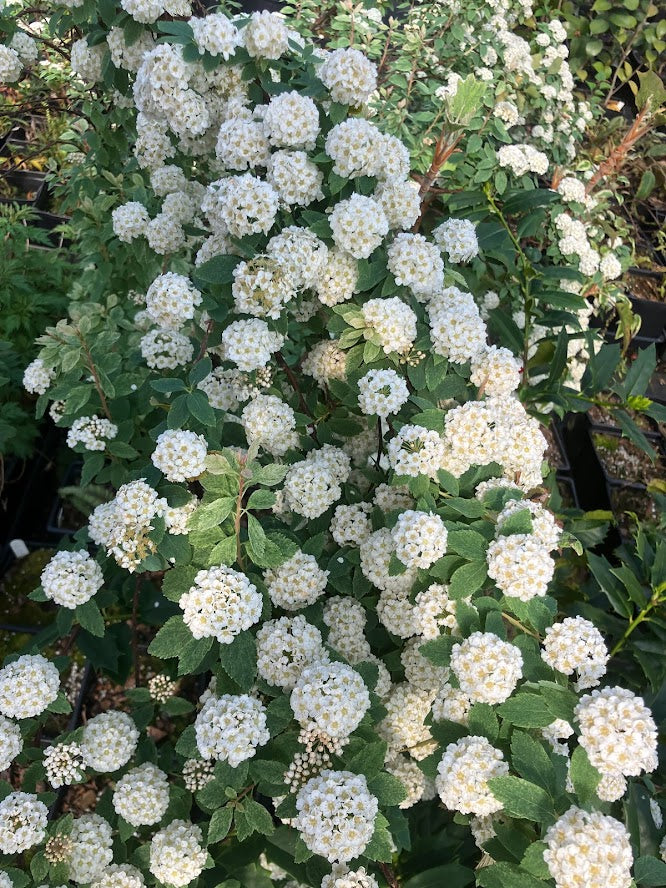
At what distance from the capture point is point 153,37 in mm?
2170

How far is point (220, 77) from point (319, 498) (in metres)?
1.33

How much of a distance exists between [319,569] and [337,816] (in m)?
0.64

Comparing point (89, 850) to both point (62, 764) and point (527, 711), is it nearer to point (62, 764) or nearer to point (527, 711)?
point (62, 764)

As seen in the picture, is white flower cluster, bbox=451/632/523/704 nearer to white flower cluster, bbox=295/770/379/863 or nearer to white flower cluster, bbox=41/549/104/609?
white flower cluster, bbox=295/770/379/863

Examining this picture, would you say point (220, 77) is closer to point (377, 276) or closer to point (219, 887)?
point (377, 276)

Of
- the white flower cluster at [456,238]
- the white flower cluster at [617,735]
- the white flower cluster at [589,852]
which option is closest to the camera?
the white flower cluster at [589,852]

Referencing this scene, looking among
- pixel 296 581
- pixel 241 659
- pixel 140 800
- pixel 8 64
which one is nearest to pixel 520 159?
pixel 8 64

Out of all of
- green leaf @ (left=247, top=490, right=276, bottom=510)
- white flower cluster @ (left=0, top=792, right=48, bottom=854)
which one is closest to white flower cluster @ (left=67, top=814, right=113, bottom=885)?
white flower cluster @ (left=0, top=792, right=48, bottom=854)

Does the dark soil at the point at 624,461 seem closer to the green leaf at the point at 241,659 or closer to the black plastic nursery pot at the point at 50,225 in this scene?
the green leaf at the point at 241,659

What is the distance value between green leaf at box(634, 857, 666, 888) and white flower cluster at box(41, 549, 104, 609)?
1461 millimetres

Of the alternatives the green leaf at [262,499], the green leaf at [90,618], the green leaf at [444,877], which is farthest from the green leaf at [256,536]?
the green leaf at [444,877]

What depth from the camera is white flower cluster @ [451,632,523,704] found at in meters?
1.38

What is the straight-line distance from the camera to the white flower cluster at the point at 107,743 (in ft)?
5.64

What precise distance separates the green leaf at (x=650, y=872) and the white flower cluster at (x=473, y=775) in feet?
0.93
